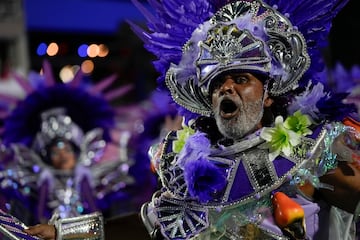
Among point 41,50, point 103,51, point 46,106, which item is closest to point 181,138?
point 46,106

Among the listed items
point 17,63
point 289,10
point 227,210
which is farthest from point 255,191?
point 17,63

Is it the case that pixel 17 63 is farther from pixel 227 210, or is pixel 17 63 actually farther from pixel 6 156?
pixel 227 210

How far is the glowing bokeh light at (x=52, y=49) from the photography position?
1605 centimetres

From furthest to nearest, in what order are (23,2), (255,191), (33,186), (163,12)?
(23,2) → (33,186) → (163,12) → (255,191)

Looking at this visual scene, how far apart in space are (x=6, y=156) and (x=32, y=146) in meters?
0.22

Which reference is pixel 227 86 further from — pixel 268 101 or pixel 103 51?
pixel 103 51

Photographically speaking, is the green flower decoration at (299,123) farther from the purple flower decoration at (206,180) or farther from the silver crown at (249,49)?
A: the purple flower decoration at (206,180)

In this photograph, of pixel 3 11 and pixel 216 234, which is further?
pixel 3 11

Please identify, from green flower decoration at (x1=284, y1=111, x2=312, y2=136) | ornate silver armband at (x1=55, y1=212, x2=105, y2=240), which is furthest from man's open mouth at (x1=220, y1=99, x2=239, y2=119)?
ornate silver armband at (x1=55, y1=212, x2=105, y2=240)

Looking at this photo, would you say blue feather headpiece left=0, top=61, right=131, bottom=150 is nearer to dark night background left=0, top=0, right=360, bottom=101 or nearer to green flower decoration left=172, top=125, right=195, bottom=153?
green flower decoration left=172, top=125, right=195, bottom=153

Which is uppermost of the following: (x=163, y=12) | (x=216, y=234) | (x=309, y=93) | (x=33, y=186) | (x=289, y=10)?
(x=33, y=186)

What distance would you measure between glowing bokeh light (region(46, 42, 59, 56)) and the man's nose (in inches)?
501

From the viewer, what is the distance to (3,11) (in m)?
16.8

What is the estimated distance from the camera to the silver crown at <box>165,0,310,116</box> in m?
3.48
